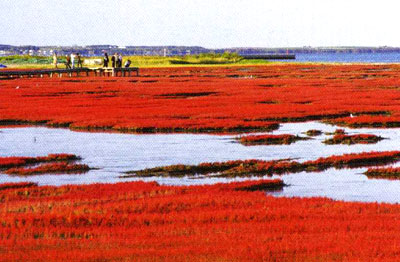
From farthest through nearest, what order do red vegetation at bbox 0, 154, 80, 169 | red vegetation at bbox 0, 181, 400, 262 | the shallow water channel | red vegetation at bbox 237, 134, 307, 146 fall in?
red vegetation at bbox 237, 134, 307, 146 → red vegetation at bbox 0, 154, 80, 169 → the shallow water channel → red vegetation at bbox 0, 181, 400, 262

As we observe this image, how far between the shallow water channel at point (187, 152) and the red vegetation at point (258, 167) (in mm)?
806

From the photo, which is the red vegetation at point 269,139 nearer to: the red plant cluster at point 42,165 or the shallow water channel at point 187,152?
the shallow water channel at point 187,152

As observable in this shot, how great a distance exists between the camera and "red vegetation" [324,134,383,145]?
32719mm

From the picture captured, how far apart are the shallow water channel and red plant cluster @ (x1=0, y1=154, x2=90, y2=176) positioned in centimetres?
61

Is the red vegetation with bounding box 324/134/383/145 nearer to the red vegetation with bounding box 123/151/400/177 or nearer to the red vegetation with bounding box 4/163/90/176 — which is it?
the red vegetation with bounding box 123/151/400/177

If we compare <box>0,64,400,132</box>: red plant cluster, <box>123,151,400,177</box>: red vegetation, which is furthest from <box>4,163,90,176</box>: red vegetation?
<box>0,64,400,132</box>: red plant cluster

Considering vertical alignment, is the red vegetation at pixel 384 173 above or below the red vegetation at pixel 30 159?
above

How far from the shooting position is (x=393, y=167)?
2562 cm

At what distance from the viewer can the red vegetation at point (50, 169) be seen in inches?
995

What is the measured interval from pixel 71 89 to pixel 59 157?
42557 millimetres

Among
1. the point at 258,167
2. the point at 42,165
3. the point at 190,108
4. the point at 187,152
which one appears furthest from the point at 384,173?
the point at 190,108

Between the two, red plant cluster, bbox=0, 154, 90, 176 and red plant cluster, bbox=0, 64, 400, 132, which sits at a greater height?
red plant cluster, bbox=0, 154, 90, 176

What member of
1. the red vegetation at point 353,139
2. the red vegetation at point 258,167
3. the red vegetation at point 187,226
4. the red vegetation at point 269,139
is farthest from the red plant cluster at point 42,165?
the red vegetation at point 353,139

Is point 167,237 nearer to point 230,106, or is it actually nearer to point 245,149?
point 245,149
